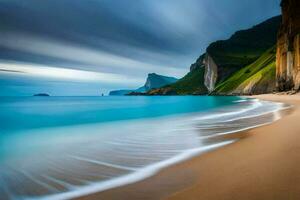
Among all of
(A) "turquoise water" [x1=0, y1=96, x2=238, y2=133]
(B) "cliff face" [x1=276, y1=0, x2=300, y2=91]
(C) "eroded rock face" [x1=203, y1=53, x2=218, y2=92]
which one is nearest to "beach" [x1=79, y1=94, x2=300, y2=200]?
(A) "turquoise water" [x1=0, y1=96, x2=238, y2=133]

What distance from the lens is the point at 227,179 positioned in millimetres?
4441

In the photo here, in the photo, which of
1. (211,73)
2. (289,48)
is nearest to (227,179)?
(289,48)

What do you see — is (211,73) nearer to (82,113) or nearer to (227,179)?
(82,113)

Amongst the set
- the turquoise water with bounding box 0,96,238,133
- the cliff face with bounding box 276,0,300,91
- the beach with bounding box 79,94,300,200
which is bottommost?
the turquoise water with bounding box 0,96,238,133

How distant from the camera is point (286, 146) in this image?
6859 millimetres

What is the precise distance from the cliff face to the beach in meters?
59.0

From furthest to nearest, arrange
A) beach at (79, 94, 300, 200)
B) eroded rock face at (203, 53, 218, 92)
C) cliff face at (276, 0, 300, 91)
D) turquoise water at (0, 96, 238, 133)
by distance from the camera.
A: eroded rock face at (203, 53, 218, 92)
cliff face at (276, 0, 300, 91)
turquoise water at (0, 96, 238, 133)
beach at (79, 94, 300, 200)

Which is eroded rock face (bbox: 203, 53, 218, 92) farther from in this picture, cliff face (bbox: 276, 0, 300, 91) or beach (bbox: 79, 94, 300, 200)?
beach (bbox: 79, 94, 300, 200)

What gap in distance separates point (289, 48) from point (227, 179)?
75285 millimetres

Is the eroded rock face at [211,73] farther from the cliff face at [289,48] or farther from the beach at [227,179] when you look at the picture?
the beach at [227,179]

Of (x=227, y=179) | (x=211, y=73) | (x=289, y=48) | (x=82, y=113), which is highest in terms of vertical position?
(x=211, y=73)

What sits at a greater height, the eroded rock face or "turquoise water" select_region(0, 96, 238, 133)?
the eroded rock face

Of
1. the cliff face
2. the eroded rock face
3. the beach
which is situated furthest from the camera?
the eroded rock face

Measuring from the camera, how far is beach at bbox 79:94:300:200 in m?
3.80
